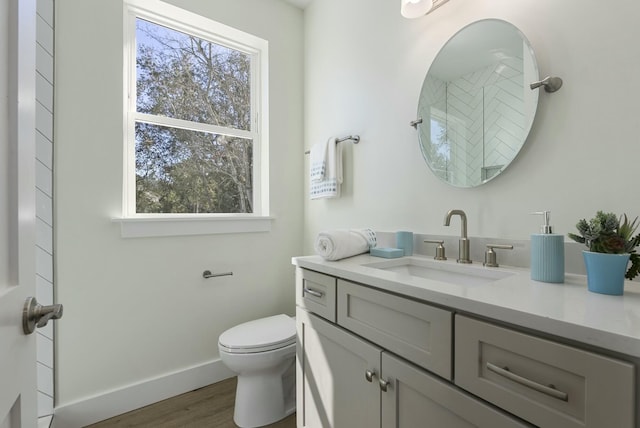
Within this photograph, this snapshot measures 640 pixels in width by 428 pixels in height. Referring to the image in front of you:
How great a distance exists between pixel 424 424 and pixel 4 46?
122 centimetres

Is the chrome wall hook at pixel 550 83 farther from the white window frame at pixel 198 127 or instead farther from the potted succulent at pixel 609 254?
the white window frame at pixel 198 127

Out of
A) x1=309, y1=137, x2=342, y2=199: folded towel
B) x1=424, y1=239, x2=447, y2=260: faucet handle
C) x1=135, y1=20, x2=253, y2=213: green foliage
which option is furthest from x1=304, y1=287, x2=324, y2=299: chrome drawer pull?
x1=135, y1=20, x2=253, y2=213: green foliage

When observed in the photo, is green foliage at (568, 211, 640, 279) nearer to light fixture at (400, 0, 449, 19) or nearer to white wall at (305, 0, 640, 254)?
white wall at (305, 0, 640, 254)

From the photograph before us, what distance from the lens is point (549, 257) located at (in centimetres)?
84

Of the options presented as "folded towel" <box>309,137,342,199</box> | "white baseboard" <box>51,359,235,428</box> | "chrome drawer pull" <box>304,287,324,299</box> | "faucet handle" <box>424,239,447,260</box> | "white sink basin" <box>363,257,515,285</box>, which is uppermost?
"folded towel" <box>309,137,342,199</box>

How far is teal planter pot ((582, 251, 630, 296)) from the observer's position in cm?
69

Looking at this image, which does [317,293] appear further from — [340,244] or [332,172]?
[332,172]

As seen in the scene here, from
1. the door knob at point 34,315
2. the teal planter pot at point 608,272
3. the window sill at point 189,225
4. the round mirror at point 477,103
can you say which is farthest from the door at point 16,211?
the round mirror at point 477,103

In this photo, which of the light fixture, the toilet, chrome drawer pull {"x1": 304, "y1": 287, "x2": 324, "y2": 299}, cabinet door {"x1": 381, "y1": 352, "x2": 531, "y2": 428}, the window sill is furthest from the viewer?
the window sill

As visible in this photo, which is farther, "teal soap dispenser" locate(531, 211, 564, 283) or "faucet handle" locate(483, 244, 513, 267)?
"faucet handle" locate(483, 244, 513, 267)

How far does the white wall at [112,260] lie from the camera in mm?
1446

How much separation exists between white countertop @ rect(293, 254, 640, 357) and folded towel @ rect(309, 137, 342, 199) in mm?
905

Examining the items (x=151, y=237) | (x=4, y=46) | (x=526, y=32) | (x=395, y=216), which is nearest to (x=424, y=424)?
(x=395, y=216)

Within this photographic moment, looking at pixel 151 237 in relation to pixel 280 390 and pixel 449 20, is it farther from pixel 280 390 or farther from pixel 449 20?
pixel 449 20
